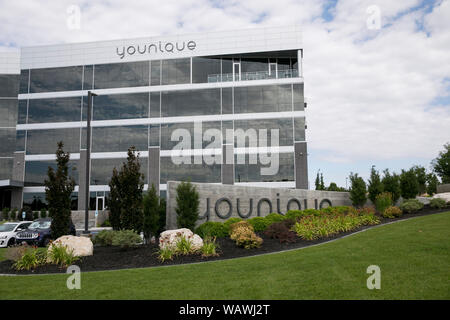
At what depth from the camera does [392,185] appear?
85.9 feet

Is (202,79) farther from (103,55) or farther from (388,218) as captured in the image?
(388,218)

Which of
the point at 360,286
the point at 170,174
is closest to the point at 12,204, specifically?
the point at 170,174

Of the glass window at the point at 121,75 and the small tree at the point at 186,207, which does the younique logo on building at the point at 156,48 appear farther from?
the small tree at the point at 186,207

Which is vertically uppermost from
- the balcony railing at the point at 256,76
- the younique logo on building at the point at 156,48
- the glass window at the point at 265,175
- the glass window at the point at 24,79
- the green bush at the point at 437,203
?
the younique logo on building at the point at 156,48

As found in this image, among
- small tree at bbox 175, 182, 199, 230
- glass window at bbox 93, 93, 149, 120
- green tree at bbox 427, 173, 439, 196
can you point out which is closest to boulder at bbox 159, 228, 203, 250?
small tree at bbox 175, 182, 199, 230

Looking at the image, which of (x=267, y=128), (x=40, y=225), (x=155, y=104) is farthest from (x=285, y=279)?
(x=155, y=104)

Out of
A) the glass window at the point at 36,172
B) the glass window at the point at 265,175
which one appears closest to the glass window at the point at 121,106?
the glass window at the point at 36,172

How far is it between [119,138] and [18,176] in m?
13.7

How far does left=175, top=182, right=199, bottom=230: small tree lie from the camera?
18.2 metres

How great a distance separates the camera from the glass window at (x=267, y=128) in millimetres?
38469

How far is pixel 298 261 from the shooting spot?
9.85 meters

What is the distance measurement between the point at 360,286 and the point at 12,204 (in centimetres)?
4545

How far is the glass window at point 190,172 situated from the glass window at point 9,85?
2349cm

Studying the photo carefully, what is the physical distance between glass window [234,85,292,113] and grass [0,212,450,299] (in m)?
29.3
